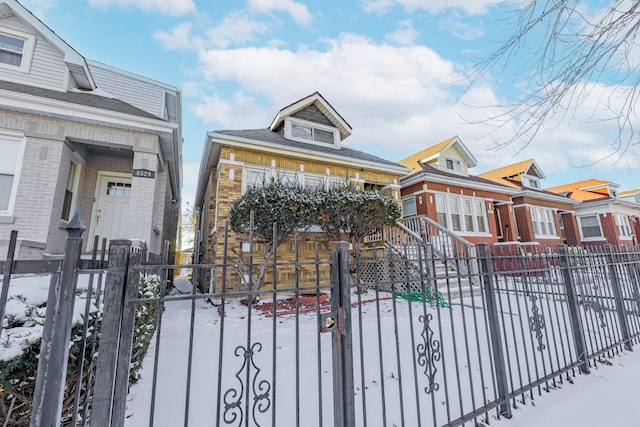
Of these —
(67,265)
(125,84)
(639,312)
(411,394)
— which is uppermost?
(125,84)

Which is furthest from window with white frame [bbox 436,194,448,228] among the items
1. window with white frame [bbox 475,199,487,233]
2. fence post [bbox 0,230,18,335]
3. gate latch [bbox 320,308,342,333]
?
fence post [bbox 0,230,18,335]

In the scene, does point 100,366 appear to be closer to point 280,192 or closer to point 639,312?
point 280,192

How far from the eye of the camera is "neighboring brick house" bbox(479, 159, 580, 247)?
55.8 feet

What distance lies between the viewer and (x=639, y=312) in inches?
184

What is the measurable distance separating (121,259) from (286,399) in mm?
2090

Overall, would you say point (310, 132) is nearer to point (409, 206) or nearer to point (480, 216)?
point (409, 206)

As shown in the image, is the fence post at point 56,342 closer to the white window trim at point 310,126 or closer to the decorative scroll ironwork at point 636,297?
the decorative scroll ironwork at point 636,297

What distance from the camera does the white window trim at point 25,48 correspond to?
288 inches

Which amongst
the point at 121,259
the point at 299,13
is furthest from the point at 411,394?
the point at 299,13

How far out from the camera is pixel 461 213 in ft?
46.4

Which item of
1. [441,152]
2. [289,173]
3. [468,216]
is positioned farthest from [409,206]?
[289,173]

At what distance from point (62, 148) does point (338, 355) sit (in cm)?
854

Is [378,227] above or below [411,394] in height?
above

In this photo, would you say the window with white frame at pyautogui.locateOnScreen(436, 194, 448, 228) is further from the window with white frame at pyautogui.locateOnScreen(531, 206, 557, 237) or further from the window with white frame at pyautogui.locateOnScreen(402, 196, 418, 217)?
the window with white frame at pyautogui.locateOnScreen(531, 206, 557, 237)
